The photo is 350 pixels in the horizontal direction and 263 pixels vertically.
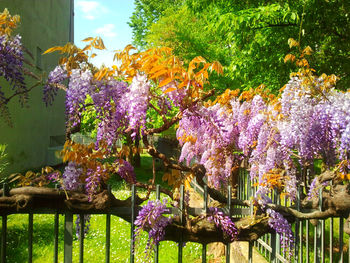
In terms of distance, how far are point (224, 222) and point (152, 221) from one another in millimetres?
557

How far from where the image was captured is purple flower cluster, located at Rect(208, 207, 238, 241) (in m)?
2.25

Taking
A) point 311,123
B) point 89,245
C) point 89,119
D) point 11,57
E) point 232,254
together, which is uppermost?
point 89,119

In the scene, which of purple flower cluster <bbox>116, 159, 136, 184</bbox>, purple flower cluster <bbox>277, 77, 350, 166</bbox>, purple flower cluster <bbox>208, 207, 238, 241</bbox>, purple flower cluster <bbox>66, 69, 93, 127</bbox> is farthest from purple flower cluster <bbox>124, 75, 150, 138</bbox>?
purple flower cluster <bbox>277, 77, 350, 166</bbox>

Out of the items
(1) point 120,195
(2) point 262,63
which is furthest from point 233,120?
(1) point 120,195

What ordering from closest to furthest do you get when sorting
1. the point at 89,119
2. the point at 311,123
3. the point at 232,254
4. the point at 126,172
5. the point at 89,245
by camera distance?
the point at 126,172
the point at 311,123
the point at 232,254
the point at 89,245
the point at 89,119

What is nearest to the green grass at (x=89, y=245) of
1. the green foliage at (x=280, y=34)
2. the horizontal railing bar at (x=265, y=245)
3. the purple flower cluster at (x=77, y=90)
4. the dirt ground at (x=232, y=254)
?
the dirt ground at (x=232, y=254)

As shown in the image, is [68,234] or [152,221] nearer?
[152,221]

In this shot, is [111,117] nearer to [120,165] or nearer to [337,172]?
[120,165]

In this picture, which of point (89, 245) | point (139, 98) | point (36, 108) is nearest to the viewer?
point (139, 98)

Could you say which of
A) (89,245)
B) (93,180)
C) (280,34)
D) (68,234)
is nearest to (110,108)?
(93,180)

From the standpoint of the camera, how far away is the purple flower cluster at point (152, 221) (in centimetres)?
219

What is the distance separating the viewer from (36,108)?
1285 cm

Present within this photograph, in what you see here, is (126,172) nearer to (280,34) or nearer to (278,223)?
(278,223)

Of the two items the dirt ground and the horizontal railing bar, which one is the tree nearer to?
the dirt ground
